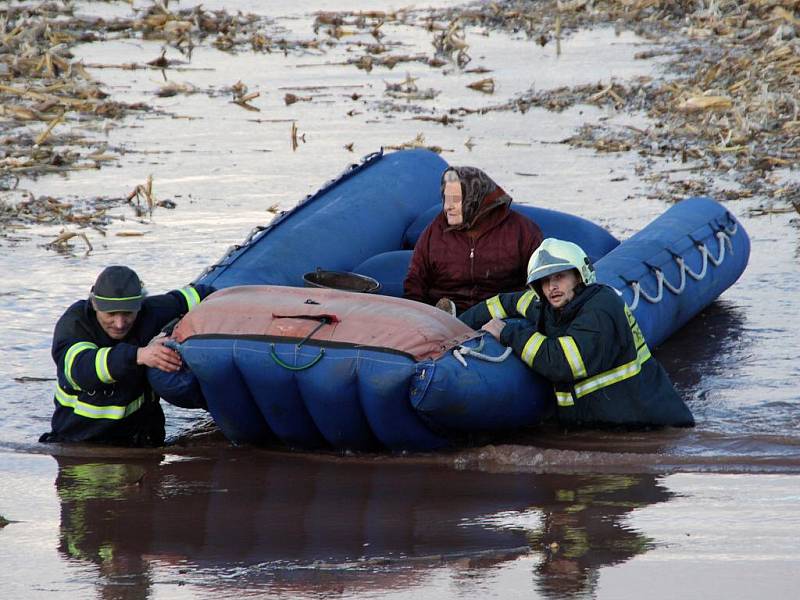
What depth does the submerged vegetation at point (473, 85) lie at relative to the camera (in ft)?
39.2

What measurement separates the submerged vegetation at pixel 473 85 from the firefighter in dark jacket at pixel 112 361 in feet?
12.5

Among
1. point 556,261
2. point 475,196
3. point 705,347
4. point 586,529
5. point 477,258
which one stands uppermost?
point 475,196

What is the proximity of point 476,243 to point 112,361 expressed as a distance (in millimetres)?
1952

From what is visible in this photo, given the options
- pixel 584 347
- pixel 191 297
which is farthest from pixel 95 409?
pixel 584 347

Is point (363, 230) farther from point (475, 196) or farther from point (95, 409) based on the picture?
point (95, 409)

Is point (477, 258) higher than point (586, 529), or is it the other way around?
point (477, 258)

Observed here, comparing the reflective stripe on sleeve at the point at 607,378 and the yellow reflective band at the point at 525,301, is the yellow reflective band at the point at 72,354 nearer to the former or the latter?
the yellow reflective band at the point at 525,301

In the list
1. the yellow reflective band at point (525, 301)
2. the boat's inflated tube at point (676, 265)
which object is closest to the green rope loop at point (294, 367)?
the yellow reflective band at point (525, 301)

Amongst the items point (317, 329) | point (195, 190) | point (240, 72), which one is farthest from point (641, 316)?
point (240, 72)

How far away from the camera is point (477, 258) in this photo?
24.5 ft

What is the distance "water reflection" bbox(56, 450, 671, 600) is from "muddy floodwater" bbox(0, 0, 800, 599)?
1 cm

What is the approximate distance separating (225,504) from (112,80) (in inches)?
442

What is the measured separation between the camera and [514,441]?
6.67 m

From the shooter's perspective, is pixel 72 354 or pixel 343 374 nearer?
pixel 343 374
